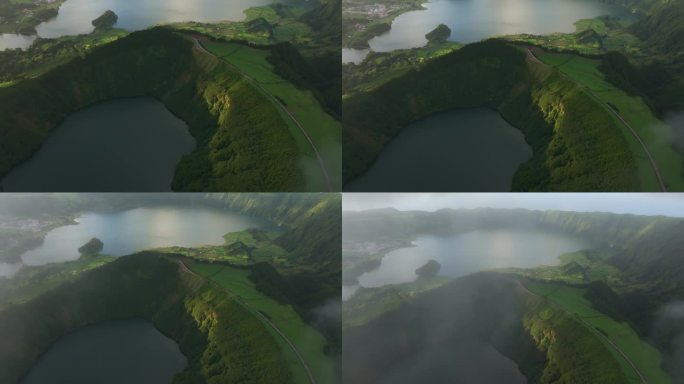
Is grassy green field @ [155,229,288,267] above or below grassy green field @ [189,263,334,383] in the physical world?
above

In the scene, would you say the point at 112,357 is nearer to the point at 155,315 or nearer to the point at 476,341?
the point at 155,315

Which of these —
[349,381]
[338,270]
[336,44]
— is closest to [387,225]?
[338,270]

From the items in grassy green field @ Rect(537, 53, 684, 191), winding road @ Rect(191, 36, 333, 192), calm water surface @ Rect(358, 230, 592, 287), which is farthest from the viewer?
calm water surface @ Rect(358, 230, 592, 287)

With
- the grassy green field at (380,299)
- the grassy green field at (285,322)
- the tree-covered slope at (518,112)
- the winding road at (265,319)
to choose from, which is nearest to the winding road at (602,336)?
the grassy green field at (380,299)

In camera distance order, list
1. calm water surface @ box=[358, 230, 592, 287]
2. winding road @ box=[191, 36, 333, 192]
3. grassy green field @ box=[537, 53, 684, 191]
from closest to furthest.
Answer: grassy green field @ box=[537, 53, 684, 191]
winding road @ box=[191, 36, 333, 192]
calm water surface @ box=[358, 230, 592, 287]

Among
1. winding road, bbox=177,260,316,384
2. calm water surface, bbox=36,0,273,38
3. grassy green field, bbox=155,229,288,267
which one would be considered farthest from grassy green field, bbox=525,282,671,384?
calm water surface, bbox=36,0,273,38

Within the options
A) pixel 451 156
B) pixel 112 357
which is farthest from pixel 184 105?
pixel 451 156

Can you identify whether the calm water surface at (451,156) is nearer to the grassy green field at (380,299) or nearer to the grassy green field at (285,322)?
the grassy green field at (380,299)

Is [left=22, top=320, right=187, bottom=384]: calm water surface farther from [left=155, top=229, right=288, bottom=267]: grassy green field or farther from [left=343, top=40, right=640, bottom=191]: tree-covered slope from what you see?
[left=343, top=40, right=640, bottom=191]: tree-covered slope
